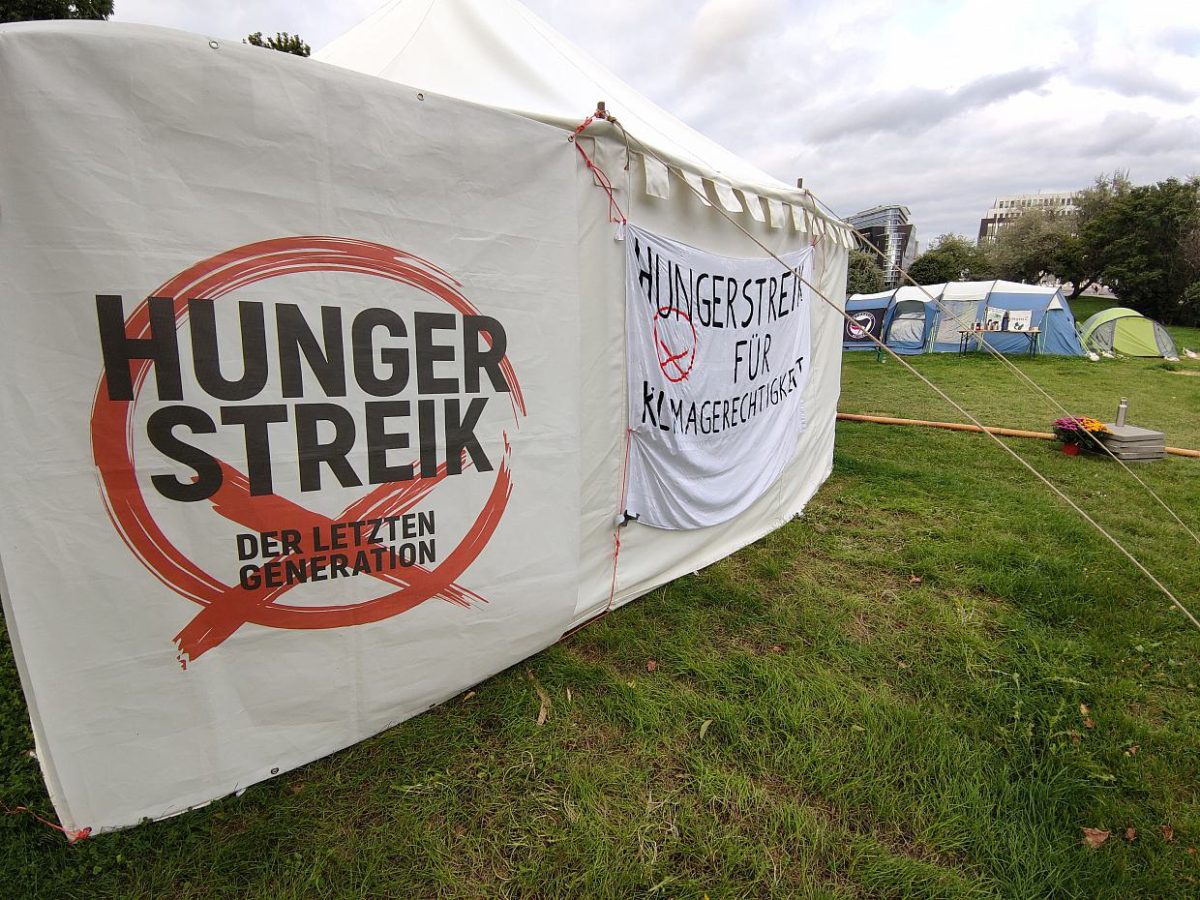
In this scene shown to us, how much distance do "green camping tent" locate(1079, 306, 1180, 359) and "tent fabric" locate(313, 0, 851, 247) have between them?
17792mm

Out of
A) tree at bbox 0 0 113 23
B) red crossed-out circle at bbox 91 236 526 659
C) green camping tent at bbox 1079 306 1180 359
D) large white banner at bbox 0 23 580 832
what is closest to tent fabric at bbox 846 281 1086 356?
green camping tent at bbox 1079 306 1180 359

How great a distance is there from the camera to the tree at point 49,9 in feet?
25.5

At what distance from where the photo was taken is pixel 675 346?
3.04 m

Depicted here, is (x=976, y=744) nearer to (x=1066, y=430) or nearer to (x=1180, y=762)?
(x=1180, y=762)

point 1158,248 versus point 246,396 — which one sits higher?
point 1158,248

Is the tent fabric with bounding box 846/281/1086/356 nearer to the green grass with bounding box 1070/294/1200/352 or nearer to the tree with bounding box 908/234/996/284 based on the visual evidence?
the green grass with bounding box 1070/294/1200/352

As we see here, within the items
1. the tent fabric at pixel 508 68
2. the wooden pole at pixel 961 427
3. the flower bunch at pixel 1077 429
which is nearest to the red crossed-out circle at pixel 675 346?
the tent fabric at pixel 508 68

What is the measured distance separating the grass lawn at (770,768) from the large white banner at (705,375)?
605 mm

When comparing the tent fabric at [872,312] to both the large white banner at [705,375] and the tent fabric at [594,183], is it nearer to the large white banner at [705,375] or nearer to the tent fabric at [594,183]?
the large white banner at [705,375]

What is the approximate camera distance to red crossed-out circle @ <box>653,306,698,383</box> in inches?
115

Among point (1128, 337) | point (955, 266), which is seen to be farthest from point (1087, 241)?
point (1128, 337)

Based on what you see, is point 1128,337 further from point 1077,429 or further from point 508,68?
point 508,68

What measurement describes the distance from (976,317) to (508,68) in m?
16.8

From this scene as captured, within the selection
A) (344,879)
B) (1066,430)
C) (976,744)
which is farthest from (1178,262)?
(344,879)
